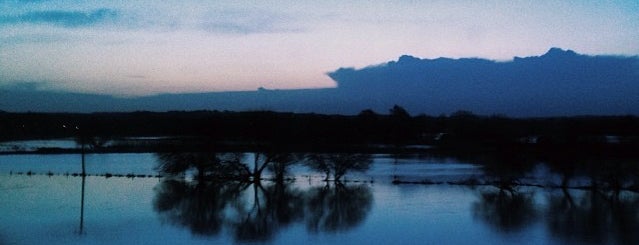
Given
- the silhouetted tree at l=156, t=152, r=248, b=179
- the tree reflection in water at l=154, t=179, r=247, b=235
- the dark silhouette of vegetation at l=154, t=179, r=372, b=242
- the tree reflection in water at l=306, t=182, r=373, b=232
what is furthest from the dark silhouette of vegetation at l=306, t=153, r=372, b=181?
the tree reflection in water at l=154, t=179, r=247, b=235

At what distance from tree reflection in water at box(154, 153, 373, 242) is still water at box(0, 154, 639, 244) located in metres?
0.06

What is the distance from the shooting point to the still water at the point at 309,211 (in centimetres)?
2064

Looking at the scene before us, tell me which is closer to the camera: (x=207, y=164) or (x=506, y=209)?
(x=506, y=209)

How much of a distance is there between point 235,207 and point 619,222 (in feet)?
49.0

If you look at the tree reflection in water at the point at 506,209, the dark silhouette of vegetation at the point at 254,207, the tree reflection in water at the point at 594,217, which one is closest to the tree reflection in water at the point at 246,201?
the dark silhouette of vegetation at the point at 254,207

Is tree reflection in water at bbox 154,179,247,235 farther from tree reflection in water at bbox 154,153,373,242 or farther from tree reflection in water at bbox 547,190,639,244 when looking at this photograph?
tree reflection in water at bbox 547,190,639,244

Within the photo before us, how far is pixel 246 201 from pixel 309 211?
4502 millimetres

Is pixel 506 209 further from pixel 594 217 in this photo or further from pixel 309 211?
pixel 309 211

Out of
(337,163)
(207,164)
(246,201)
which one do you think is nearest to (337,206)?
(246,201)

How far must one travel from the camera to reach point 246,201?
3027 centimetres

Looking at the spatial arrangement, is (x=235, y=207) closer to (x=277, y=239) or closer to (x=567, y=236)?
(x=277, y=239)

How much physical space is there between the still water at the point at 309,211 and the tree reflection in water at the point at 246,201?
2.3 inches

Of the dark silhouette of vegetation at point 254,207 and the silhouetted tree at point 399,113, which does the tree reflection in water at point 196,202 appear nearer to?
the dark silhouette of vegetation at point 254,207

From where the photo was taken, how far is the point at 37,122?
286 feet
